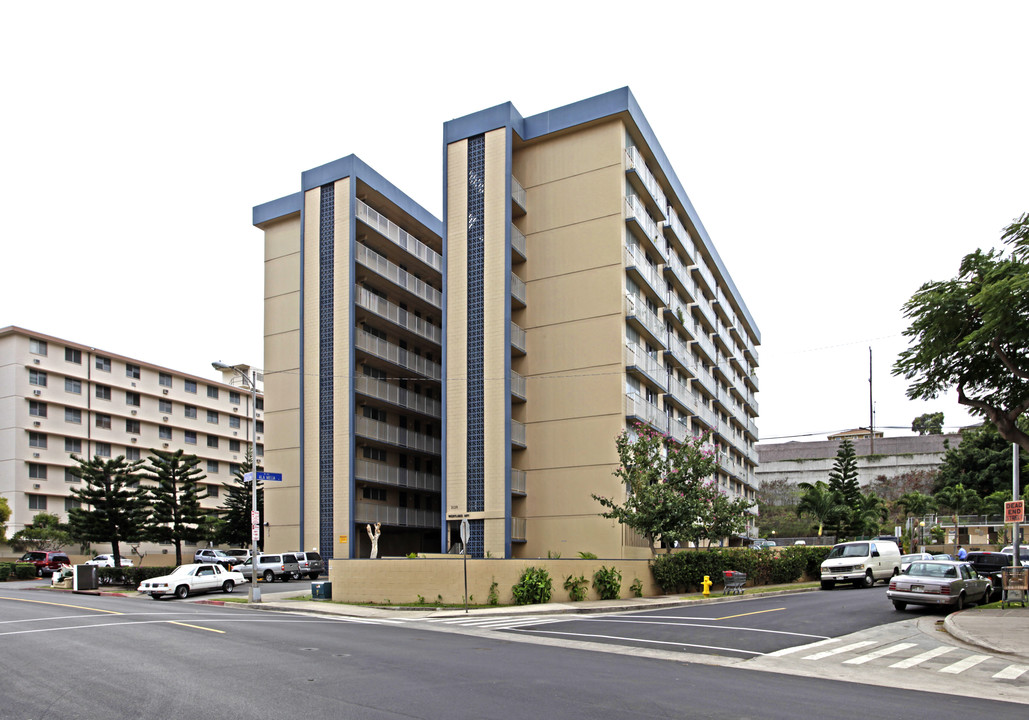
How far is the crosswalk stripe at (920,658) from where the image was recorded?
14797 mm

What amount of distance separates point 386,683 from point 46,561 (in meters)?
50.6

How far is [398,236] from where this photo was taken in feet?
167

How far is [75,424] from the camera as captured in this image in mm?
71750

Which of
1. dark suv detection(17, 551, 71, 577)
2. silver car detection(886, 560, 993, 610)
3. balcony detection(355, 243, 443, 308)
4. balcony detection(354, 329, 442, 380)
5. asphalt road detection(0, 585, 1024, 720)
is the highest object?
balcony detection(355, 243, 443, 308)

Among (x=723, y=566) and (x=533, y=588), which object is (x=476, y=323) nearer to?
(x=723, y=566)

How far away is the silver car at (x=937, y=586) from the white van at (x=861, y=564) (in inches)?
414

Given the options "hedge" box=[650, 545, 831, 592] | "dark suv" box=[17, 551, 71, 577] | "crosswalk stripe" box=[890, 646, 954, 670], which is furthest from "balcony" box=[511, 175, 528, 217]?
"dark suv" box=[17, 551, 71, 577]

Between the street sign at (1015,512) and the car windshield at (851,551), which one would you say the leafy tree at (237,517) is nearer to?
the car windshield at (851,551)

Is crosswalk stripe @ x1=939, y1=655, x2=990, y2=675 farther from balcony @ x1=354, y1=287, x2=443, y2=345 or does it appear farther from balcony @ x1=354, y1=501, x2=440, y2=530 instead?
balcony @ x1=354, y1=287, x2=443, y2=345

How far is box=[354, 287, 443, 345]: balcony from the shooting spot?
47.5 m

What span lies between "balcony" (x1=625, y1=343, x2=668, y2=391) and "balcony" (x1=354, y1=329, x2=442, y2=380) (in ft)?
48.6

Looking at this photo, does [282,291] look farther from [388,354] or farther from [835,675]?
[835,675]

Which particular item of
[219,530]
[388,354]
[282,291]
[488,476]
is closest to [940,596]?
[488,476]

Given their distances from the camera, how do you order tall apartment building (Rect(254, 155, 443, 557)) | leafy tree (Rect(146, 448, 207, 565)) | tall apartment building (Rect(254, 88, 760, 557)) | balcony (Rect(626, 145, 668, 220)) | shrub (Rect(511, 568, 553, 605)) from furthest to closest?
leafy tree (Rect(146, 448, 207, 565))
tall apartment building (Rect(254, 155, 443, 557))
balcony (Rect(626, 145, 668, 220))
tall apartment building (Rect(254, 88, 760, 557))
shrub (Rect(511, 568, 553, 605))
